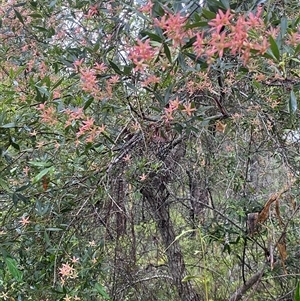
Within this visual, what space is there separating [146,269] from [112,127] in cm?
105

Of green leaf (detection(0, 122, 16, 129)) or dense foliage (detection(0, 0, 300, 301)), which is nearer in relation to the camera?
dense foliage (detection(0, 0, 300, 301))

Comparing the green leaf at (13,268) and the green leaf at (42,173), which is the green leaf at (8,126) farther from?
the green leaf at (13,268)

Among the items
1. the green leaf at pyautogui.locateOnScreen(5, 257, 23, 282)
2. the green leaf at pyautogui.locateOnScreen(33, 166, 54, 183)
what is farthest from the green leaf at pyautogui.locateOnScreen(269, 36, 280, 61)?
the green leaf at pyautogui.locateOnScreen(5, 257, 23, 282)

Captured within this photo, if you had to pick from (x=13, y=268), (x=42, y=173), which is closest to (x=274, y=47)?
(x=42, y=173)

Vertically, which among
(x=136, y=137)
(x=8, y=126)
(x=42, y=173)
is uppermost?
(x=8, y=126)

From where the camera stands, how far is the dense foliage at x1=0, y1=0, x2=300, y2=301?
0.79 meters

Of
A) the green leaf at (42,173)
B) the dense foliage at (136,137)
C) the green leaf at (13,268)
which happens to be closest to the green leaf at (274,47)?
the dense foliage at (136,137)

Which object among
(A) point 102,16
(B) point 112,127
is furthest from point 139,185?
(A) point 102,16

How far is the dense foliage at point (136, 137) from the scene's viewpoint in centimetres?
79

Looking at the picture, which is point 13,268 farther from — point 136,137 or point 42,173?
point 136,137

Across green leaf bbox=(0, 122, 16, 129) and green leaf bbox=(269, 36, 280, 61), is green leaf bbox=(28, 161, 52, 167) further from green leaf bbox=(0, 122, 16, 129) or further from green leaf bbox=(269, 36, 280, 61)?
green leaf bbox=(269, 36, 280, 61)

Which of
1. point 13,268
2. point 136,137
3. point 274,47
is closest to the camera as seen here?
point 274,47

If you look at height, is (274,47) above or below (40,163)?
above

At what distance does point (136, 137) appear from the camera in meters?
1.29
